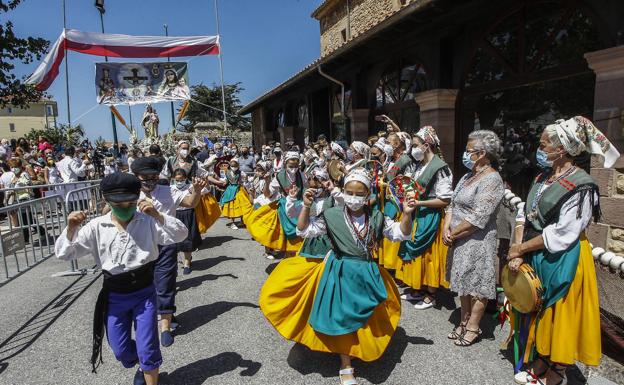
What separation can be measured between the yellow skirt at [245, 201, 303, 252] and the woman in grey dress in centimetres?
238

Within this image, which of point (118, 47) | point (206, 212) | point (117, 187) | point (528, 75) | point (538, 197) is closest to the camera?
point (117, 187)

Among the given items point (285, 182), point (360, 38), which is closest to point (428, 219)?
point (285, 182)

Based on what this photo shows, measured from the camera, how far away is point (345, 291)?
273 centimetres

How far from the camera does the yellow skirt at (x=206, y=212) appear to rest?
6.21 metres

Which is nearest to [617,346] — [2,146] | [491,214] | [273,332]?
[491,214]

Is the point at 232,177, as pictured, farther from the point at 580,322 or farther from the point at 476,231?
the point at 580,322

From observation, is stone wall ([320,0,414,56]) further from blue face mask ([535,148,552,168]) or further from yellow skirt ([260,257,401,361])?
yellow skirt ([260,257,401,361])

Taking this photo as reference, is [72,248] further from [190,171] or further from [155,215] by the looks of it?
[190,171]

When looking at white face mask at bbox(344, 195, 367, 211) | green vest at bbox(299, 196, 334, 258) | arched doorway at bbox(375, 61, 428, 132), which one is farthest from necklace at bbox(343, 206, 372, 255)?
arched doorway at bbox(375, 61, 428, 132)

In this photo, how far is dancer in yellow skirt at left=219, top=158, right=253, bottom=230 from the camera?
316 inches

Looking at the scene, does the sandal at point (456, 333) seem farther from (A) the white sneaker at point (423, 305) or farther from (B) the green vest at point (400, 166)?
(B) the green vest at point (400, 166)

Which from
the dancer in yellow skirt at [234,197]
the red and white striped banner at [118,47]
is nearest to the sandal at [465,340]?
the dancer in yellow skirt at [234,197]

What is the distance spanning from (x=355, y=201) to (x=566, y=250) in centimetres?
144

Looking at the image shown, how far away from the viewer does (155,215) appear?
103 inches
